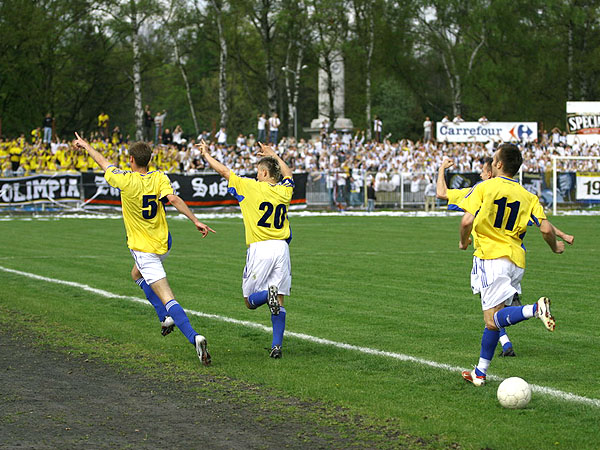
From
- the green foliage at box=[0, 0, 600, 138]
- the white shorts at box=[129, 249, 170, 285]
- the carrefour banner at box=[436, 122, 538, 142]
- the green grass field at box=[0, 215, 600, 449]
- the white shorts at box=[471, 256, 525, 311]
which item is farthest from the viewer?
the green foliage at box=[0, 0, 600, 138]

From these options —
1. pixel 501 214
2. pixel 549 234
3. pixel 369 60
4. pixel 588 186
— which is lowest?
pixel 588 186

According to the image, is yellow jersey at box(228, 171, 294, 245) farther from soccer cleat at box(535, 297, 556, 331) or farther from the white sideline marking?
soccer cleat at box(535, 297, 556, 331)

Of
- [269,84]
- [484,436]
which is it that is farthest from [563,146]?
[484,436]

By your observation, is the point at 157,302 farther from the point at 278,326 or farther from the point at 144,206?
the point at 278,326

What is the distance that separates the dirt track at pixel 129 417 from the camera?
5.49 metres

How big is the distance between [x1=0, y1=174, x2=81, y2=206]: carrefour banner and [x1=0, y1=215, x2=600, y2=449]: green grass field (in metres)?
12.4

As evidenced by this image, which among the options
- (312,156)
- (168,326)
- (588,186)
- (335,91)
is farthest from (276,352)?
(335,91)

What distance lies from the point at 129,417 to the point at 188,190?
2830 cm

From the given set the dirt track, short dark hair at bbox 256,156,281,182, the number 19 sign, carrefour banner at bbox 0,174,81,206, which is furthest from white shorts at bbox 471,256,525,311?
the number 19 sign

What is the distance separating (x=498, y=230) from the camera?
7.04m

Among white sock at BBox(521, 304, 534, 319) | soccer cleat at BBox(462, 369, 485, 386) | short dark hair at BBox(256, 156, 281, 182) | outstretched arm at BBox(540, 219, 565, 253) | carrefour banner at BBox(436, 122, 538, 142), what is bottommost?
soccer cleat at BBox(462, 369, 485, 386)

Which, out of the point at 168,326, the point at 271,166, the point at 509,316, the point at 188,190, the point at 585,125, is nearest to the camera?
the point at 509,316

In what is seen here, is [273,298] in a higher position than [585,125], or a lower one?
lower

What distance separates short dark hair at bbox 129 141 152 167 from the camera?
8086 mm
